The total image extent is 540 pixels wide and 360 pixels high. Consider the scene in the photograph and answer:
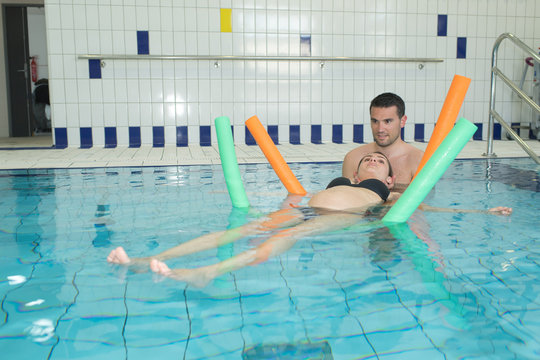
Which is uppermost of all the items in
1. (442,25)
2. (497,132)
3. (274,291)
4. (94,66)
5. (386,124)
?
(442,25)

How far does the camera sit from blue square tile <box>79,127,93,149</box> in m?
7.22

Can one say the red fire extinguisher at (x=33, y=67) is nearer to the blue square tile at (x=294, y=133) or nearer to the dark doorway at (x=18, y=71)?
the dark doorway at (x=18, y=71)

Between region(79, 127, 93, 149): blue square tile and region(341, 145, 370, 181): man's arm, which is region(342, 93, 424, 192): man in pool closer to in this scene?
region(341, 145, 370, 181): man's arm

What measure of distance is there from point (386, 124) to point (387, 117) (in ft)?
0.20

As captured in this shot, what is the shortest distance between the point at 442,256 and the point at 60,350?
1671mm

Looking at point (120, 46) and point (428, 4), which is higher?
point (428, 4)

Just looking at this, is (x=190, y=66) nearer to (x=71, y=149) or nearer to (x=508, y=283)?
(x=71, y=149)

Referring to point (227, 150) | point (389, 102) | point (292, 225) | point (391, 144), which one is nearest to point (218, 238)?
point (292, 225)

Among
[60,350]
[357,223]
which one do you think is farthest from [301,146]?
[60,350]

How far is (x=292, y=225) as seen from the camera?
9.90 feet

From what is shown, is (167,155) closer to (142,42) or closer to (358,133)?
(142,42)

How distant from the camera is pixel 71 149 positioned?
688cm

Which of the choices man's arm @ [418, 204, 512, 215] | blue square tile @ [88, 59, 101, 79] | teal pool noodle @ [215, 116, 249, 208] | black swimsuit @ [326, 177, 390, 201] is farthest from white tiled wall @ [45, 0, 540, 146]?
man's arm @ [418, 204, 512, 215]

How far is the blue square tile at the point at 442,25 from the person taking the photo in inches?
312
